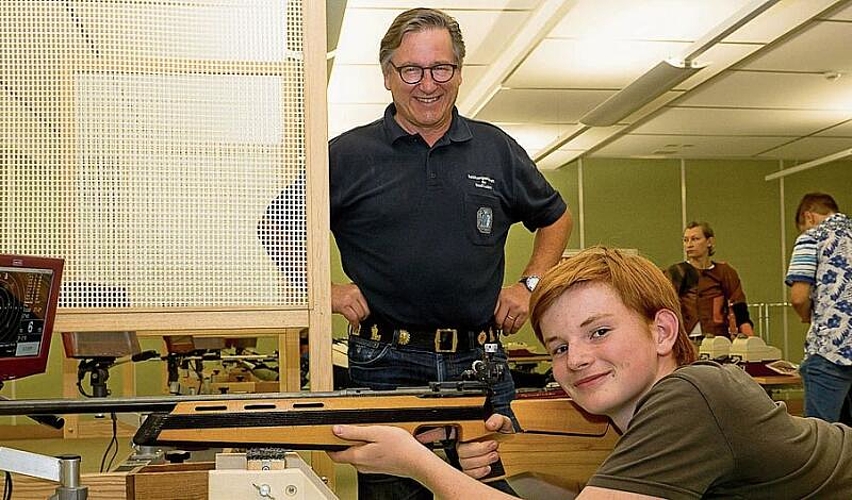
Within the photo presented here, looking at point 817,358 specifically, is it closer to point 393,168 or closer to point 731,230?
point 393,168

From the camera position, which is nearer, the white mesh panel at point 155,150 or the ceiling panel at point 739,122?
the white mesh panel at point 155,150

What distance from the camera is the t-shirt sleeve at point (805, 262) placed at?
13.3ft

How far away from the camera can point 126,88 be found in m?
1.53

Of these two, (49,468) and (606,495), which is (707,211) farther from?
(49,468)

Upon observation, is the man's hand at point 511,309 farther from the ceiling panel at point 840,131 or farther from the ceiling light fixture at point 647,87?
the ceiling panel at point 840,131

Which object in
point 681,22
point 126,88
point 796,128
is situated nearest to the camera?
point 126,88

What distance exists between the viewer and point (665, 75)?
5.10m

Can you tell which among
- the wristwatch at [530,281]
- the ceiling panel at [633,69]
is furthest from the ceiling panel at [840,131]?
the wristwatch at [530,281]

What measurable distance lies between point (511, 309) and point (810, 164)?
7.34 meters

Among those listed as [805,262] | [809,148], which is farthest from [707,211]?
[805,262]

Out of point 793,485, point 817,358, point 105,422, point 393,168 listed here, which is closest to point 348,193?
point 393,168

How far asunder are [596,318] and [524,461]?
0.26 m

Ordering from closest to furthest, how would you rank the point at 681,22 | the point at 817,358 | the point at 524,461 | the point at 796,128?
the point at 524,461
the point at 817,358
the point at 681,22
the point at 796,128

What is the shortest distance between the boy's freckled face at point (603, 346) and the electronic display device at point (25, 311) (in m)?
0.69
